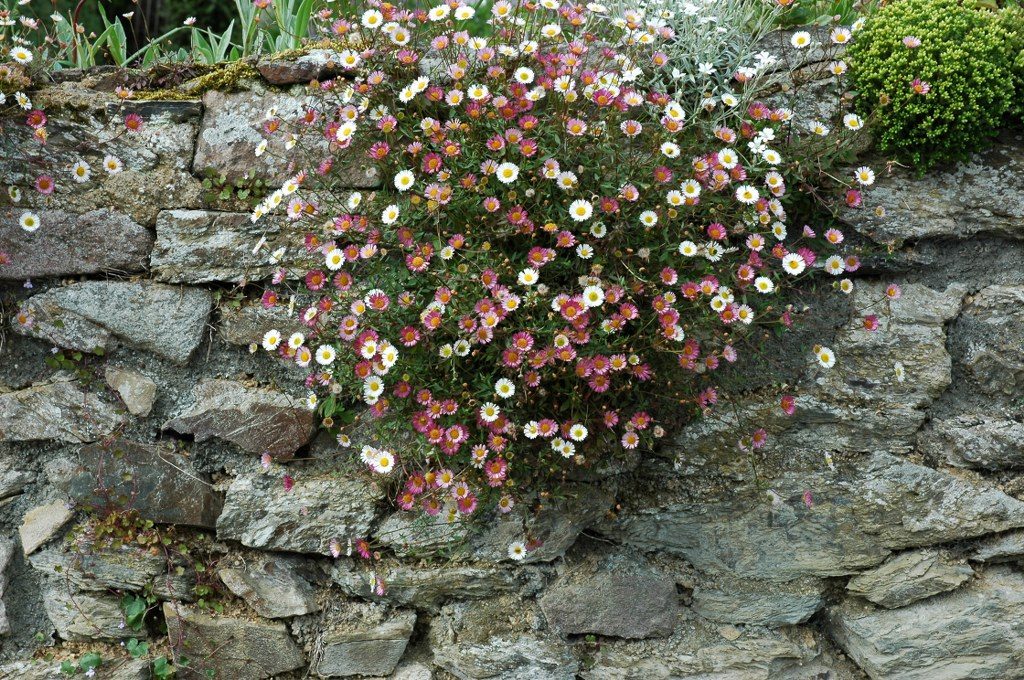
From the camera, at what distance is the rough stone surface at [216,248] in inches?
110

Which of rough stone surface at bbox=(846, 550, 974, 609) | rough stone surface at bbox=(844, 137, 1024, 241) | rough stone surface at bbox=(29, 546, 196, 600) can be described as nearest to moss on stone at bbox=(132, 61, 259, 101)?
rough stone surface at bbox=(29, 546, 196, 600)

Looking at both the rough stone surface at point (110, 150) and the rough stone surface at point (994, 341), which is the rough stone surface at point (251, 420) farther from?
the rough stone surface at point (994, 341)

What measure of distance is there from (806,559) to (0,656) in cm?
270

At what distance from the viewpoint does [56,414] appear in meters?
2.81

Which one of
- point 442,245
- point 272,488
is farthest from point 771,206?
point 272,488

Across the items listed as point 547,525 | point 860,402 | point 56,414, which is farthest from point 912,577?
point 56,414

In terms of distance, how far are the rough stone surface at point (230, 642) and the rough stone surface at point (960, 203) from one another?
236 cm

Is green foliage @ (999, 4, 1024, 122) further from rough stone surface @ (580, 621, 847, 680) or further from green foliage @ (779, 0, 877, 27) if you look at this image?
rough stone surface @ (580, 621, 847, 680)

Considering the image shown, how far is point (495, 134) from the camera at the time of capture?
2594 millimetres

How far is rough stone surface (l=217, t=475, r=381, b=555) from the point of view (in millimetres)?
2730

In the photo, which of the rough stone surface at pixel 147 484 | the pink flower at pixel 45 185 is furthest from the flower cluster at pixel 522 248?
the pink flower at pixel 45 185

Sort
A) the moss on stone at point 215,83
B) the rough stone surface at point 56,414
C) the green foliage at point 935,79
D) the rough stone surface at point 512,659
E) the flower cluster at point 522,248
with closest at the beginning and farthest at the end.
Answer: the flower cluster at point 522,248, the green foliage at point 935,79, the rough stone surface at point 512,659, the rough stone surface at point 56,414, the moss on stone at point 215,83

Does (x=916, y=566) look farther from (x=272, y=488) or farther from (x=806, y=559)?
(x=272, y=488)

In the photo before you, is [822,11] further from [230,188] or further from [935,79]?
[230,188]
